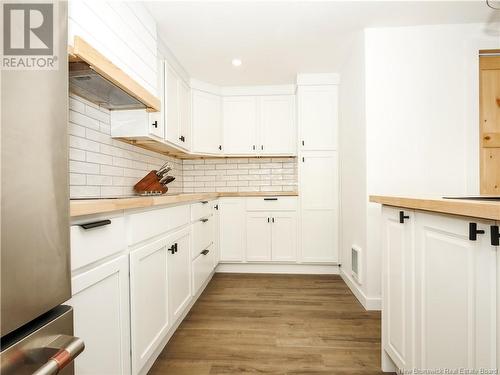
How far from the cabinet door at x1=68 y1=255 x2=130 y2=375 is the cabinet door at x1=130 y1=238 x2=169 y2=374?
0.17 feet

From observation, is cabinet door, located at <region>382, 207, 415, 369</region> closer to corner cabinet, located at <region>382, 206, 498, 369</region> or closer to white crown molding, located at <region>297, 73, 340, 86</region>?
corner cabinet, located at <region>382, 206, 498, 369</region>

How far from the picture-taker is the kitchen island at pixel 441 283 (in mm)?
729

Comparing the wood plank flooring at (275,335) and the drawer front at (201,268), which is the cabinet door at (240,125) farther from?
the wood plank flooring at (275,335)

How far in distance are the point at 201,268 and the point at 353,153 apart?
1.85 meters

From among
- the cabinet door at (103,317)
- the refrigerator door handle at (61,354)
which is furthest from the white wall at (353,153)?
the refrigerator door handle at (61,354)

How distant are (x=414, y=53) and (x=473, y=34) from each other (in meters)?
0.51

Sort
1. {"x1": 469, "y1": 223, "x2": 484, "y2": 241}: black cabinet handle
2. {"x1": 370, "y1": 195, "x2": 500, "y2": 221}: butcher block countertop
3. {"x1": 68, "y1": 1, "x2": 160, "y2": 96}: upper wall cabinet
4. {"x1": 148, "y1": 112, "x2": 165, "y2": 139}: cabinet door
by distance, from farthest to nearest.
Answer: {"x1": 148, "y1": 112, "x2": 165, "y2": 139}: cabinet door
{"x1": 68, "y1": 1, "x2": 160, "y2": 96}: upper wall cabinet
{"x1": 469, "y1": 223, "x2": 484, "y2": 241}: black cabinet handle
{"x1": 370, "y1": 195, "x2": 500, "y2": 221}: butcher block countertop

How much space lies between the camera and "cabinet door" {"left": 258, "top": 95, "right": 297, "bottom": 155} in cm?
346

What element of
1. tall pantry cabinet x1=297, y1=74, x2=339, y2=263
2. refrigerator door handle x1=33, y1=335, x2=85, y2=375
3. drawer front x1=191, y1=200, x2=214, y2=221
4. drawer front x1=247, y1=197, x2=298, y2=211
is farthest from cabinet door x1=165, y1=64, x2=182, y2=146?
refrigerator door handle x1=33, y1=335, x2=85, y2=375

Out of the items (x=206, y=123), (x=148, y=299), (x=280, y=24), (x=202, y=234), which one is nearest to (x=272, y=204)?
(x=202, y=234)

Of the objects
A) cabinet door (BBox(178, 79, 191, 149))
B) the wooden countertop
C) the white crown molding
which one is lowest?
the wooden countertop

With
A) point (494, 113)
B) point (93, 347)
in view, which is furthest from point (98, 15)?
point (494, 113)

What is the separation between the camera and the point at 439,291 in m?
0.94

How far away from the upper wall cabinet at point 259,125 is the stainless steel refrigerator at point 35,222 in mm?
2957
